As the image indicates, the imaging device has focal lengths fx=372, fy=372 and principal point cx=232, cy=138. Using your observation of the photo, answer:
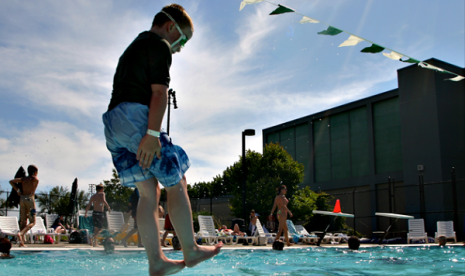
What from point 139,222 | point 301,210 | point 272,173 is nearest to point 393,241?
point 301,210

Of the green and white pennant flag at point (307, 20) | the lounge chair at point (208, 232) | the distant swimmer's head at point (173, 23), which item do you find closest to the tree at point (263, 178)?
the lounge chair at point (208, 232)

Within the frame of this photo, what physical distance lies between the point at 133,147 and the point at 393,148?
30387 millimetres

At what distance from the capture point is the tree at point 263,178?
2180 cm

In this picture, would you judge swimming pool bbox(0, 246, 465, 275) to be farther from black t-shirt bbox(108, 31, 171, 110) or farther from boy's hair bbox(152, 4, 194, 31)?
boy's hair bbox(152, 4, 194, 31)

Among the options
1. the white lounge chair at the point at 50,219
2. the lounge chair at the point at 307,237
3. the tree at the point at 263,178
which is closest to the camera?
the lounge chair at the point at 307,237

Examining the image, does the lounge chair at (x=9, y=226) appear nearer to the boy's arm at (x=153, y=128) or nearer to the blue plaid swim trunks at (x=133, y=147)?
the blue plaid swim trunks at (x=133, y=147)

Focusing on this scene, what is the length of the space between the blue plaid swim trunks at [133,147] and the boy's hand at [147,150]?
54 mm

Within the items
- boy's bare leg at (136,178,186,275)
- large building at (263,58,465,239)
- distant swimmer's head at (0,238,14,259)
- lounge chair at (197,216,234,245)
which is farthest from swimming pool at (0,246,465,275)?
large building at (263,58,465,239)

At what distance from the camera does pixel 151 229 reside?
2.28m

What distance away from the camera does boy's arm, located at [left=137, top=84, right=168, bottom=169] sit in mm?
2182

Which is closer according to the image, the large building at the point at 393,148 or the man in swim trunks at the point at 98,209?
the man in swim trunks at the point at 98,209

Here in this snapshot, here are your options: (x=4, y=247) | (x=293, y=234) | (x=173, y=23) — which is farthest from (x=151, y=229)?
(x=293, y=234)

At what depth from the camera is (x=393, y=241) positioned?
17.7m

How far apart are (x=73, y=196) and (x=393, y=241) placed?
16.3m
